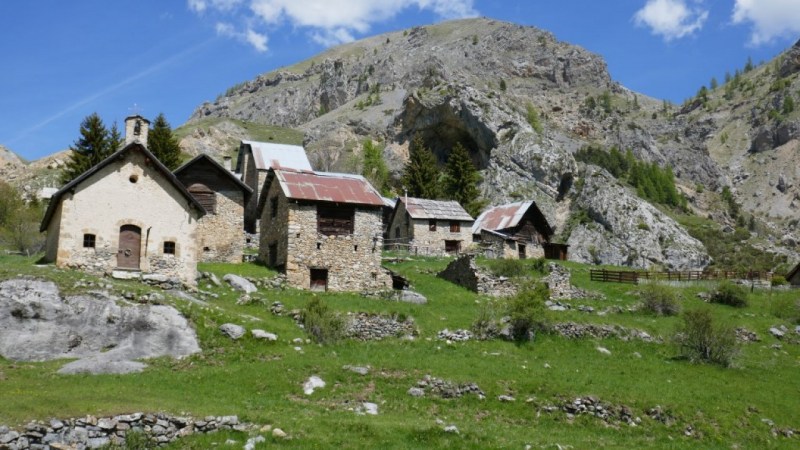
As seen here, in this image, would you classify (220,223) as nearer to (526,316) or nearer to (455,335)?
(455,335)

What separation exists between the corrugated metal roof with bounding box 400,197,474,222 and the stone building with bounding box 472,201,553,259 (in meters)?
3.22

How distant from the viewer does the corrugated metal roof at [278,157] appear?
62547mm

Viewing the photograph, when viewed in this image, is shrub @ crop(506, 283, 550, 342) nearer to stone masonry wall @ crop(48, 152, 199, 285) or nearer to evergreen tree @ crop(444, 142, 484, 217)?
stone masonry wall @ crop(48, 152, 199, 285)

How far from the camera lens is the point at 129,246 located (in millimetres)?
33750

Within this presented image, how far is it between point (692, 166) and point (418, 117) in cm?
11408

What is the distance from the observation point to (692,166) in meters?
191

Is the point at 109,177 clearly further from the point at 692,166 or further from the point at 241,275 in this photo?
the point at 692,166

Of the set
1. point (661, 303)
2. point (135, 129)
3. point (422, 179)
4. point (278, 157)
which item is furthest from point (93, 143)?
point (661, 303)

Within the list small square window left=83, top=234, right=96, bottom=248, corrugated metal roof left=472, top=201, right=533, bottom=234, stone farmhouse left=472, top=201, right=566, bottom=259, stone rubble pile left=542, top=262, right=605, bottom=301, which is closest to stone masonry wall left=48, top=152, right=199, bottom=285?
small square window left=83, top=234, right=96, bottom=248

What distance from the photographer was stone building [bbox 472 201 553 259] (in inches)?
2576

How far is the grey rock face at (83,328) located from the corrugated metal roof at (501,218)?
147 feet

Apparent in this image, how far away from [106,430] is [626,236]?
8851 centimetres

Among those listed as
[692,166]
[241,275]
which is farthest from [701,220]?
[241,275]

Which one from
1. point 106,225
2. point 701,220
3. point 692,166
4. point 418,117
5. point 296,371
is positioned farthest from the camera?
point 692,166
